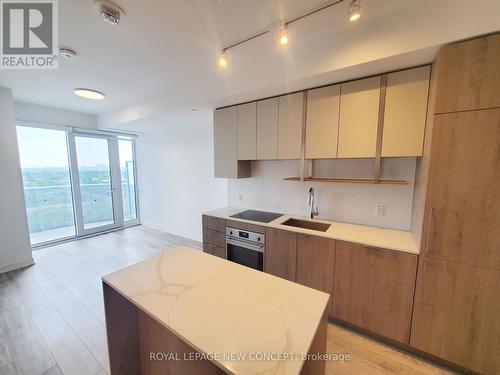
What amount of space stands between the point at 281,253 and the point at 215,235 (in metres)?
1.01

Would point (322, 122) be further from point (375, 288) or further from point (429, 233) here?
point (375, 288)

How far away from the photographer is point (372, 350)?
1.81m

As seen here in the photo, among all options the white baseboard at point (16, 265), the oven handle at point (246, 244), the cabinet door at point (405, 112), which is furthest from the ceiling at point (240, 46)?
the white baseboard at point (16, 265)

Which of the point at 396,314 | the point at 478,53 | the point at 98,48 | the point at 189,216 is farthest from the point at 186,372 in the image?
the point at 189,216

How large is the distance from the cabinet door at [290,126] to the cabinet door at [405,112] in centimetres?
82

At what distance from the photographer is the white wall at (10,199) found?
3.02m

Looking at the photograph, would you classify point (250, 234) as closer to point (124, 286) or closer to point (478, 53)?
point (124, 286)

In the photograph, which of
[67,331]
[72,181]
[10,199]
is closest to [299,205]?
[67,331]

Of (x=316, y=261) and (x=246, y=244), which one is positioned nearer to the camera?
(x=316, y=261)

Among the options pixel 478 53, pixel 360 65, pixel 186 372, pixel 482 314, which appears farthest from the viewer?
pixel 360 65

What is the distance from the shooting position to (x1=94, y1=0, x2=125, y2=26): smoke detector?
143 centimetres

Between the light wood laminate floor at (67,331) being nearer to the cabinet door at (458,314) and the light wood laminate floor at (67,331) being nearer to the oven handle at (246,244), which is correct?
the cabinet door at (458,314)

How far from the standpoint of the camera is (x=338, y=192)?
2.49 metres

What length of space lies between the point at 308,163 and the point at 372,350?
197 cm
